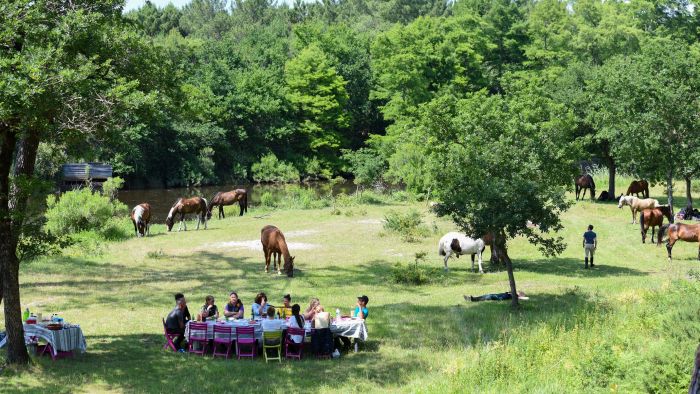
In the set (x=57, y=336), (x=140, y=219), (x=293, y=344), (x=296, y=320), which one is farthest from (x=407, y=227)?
Answer: (x=57, y=336)

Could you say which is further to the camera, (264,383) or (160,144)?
(160,144)

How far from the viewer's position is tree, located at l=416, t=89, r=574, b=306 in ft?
66.5

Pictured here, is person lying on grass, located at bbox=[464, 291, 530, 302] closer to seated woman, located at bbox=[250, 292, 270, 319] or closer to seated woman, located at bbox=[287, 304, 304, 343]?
seated woman, located at bbox=[250, 292, 270, 319]

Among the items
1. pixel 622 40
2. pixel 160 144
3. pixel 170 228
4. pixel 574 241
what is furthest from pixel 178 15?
pixel 574 241

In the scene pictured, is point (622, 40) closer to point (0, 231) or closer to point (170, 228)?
point (170, 228)

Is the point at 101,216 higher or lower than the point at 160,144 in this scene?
lower

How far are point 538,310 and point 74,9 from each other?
1383 cm

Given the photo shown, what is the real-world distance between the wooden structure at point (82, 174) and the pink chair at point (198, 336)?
42220mm

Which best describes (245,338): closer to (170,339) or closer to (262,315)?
(262,315)

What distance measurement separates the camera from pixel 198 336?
16.9m

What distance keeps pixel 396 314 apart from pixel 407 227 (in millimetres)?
14881

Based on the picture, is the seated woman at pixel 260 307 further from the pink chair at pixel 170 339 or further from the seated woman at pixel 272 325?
the pink chair at pixel 170 339

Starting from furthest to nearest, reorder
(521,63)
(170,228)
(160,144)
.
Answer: (521,63) < (160,144) < (170,228)

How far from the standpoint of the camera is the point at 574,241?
34.2 metres
